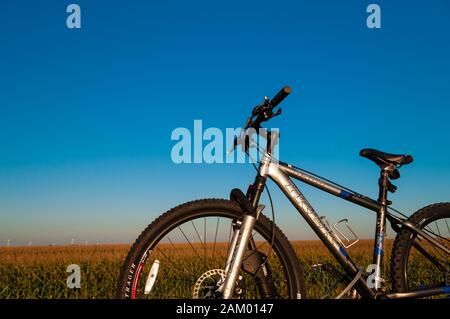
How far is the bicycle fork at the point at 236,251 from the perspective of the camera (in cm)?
370

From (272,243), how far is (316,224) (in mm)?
617

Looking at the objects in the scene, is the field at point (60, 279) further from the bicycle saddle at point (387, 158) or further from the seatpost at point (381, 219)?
the bicycle saddle at point (387, 158)

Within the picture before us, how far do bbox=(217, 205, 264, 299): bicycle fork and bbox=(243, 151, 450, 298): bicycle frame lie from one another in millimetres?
211

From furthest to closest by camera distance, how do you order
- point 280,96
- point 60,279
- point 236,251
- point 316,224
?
point 60,279, point 316,224, point 280,96, point 236,251

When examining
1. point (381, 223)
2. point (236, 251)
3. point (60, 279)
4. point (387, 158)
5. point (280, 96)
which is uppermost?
point (280, 96)

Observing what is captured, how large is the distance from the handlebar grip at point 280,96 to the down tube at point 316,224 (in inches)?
25.8

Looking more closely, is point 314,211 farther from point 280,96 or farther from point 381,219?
point 280,96

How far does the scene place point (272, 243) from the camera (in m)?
4.04

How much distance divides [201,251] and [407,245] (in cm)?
224

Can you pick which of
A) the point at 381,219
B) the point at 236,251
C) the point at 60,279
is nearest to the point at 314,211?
the point at 381,219

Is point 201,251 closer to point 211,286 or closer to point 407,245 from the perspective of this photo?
point 211,286

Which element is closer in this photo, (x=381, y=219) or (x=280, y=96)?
(x=280, y=96)

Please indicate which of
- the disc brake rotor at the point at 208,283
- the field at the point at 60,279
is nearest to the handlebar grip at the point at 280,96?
the disc brake rotor at the point at 208,283
